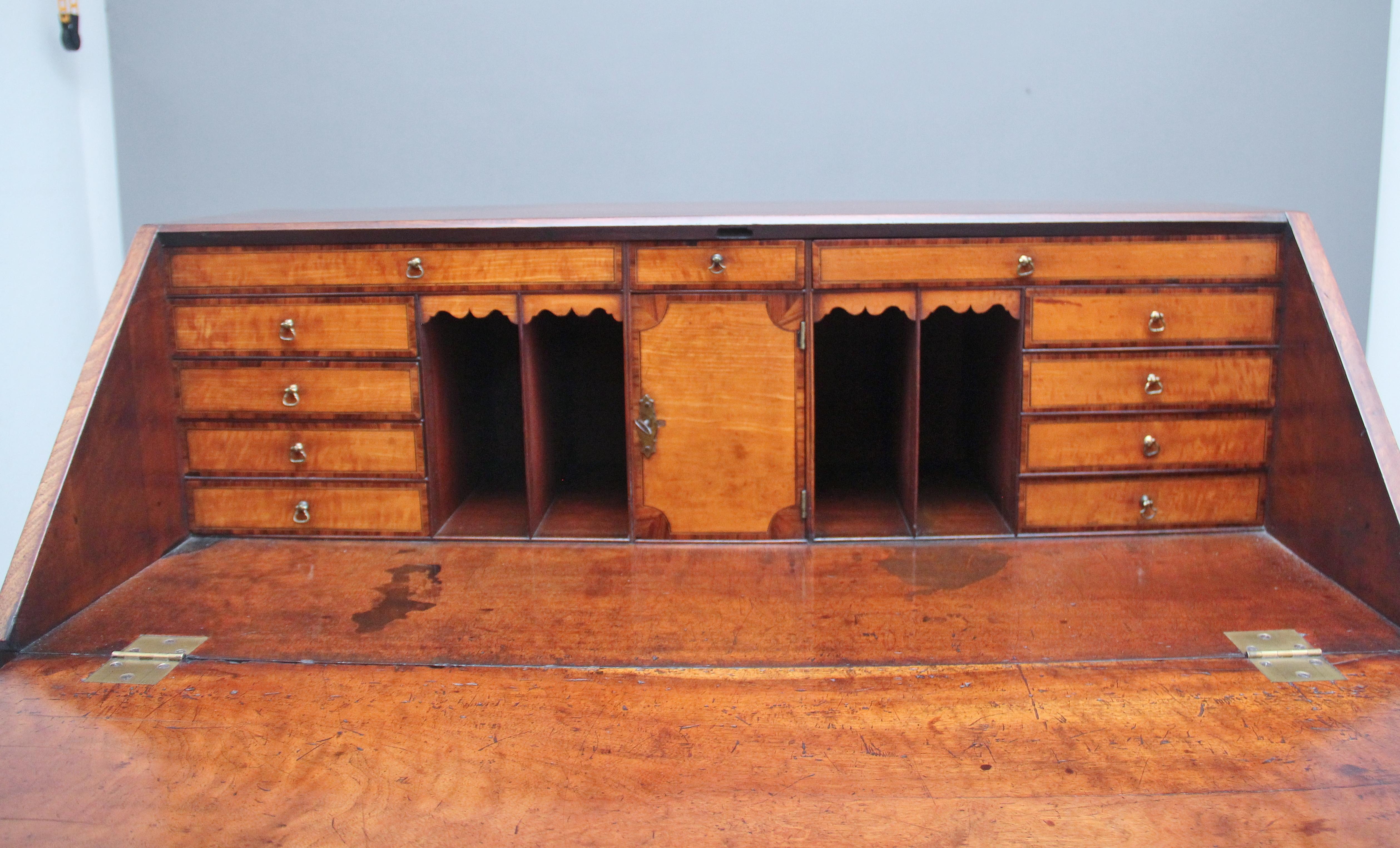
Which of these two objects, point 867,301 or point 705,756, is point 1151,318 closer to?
point 867,301

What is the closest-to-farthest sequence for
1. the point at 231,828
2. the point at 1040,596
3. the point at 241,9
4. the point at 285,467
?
the point at 231,828 < the point at 1040,596 < the point at 285,467 < the point at 241,9

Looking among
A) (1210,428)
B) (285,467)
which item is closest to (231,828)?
(285,467)

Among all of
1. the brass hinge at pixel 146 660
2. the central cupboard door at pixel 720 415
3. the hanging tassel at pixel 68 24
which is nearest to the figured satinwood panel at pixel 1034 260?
the central cupboard door at pixel 720 415

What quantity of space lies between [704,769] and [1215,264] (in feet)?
4.30

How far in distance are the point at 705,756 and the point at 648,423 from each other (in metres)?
0.76

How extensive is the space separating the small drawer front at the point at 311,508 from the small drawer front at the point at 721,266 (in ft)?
2.03

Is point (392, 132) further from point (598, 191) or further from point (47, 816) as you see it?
point (47, 816)

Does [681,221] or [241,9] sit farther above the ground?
[241,9]

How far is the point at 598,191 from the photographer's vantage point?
289 cm

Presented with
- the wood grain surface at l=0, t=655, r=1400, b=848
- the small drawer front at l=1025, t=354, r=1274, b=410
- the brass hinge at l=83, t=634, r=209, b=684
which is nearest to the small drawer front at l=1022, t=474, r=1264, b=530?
the small drawer front at l=1025, t=354, r=1274, b=410

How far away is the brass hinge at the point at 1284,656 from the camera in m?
1.44

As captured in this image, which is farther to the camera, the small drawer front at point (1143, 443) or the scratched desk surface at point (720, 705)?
the small drawer front at point (1143, 443)

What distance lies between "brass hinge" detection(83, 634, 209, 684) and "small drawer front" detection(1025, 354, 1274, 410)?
57.6 inches

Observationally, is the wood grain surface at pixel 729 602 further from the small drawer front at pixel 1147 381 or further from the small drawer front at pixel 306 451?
the small drawer front at pixel 1147 381
